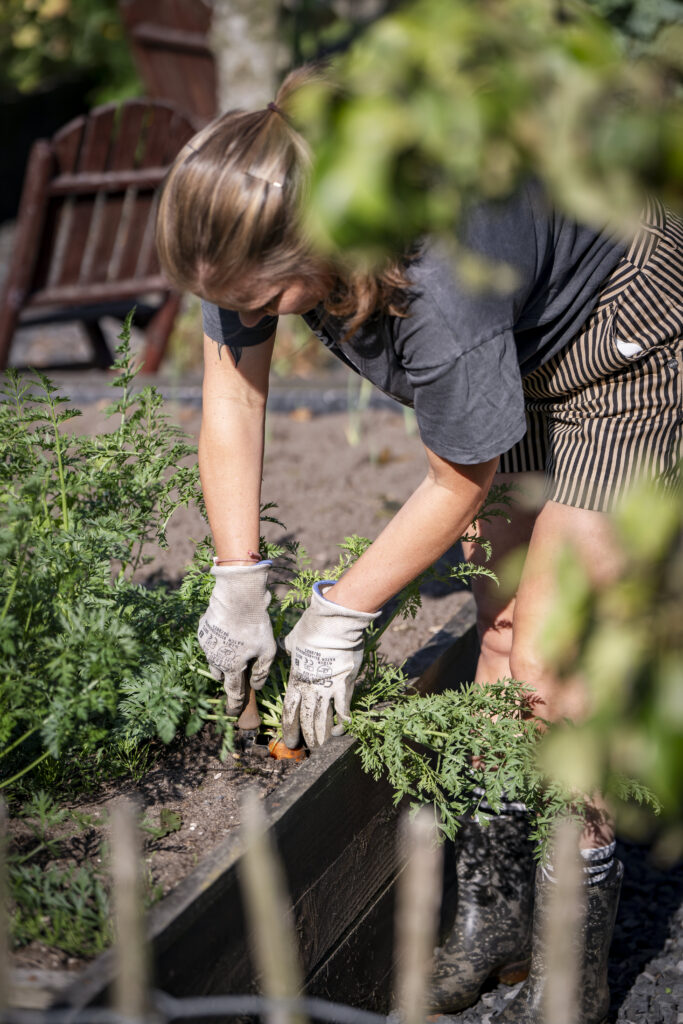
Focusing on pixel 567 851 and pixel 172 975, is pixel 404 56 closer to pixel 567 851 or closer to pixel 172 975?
pixel 567 851

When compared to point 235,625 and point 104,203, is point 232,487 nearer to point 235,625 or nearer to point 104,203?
point 235,625

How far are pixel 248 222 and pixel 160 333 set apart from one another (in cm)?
397

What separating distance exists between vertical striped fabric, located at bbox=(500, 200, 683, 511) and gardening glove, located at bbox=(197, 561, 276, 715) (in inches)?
24.4

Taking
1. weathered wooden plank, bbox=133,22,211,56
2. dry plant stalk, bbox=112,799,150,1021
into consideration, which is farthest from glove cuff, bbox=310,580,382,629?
weathered wooden plank, bbox=133,22,211,56

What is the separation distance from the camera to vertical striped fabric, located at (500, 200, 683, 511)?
1.88 meters

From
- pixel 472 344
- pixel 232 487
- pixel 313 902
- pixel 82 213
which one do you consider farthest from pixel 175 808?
pixel 82 213

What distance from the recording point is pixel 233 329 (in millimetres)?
1976

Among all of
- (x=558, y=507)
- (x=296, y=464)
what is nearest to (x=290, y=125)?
(x=558, y=507)

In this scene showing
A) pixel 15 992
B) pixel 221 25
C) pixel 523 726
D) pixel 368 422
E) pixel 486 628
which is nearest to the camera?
pixel 15 992

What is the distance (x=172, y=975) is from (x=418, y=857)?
727 millimetres

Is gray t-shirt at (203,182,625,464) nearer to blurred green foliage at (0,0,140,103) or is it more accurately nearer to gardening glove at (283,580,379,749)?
gardening glove at (283,580,379,749)

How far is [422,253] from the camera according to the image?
161 cm

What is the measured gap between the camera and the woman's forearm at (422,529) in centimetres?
176

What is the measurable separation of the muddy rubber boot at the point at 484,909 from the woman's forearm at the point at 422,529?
2.38 feet
